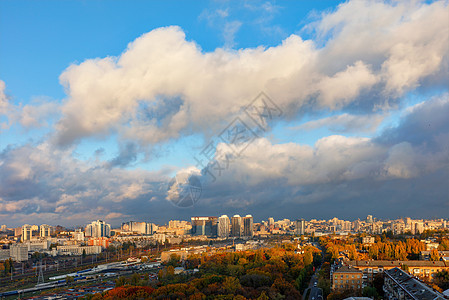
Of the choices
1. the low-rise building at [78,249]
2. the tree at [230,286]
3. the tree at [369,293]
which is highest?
the tree at [230,286]

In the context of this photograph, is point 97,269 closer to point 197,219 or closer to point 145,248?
point 145,248

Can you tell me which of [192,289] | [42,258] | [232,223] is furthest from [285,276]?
[232,223]

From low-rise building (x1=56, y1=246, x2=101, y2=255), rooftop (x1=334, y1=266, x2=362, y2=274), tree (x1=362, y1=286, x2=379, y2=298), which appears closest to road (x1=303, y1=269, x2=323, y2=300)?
rooftop (x1=334, y1=266, x2=362, y2=274)

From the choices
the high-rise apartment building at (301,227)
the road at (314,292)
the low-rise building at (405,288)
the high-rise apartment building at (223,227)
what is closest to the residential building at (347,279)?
the road at (314,292)

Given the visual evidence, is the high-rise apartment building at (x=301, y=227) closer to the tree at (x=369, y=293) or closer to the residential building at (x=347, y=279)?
the residential building at (x=347, y=279)

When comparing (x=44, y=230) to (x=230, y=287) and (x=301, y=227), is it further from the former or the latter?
(x=230, y=287)

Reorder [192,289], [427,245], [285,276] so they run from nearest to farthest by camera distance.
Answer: [192,289], [285,276], [427,245]
